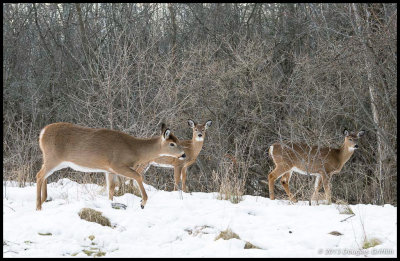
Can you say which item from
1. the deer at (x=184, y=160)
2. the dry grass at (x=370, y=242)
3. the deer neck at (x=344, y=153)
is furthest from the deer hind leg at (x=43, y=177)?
the deer neck at (x=344, y=153)

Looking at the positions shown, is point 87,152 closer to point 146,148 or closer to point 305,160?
point 146,148

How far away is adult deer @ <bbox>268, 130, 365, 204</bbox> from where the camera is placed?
440 inches

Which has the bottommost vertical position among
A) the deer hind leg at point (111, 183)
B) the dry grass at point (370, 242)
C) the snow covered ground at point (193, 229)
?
the snow covered ground at point (193, 229)

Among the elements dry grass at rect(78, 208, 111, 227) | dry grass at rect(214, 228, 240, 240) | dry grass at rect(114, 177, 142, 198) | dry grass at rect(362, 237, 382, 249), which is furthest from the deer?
dry grass at rect(362, 237, 382, 249)

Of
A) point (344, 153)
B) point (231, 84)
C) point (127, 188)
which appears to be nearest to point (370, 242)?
point (127, 188)

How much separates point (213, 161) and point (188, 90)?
2216 millimetres

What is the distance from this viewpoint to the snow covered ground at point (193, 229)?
18.5ft

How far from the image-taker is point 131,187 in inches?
370

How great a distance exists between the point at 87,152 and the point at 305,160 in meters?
4.83

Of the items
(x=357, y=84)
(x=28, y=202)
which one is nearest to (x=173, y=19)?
(x=357, y=84)

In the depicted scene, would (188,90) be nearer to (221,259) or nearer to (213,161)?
(213,161)

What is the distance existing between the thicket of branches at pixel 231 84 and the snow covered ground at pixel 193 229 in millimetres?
1876

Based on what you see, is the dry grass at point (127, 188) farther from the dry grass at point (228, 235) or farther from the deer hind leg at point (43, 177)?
the dry grass at point (228, 235)

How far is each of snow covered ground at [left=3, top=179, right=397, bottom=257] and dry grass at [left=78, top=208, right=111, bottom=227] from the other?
0.08m
